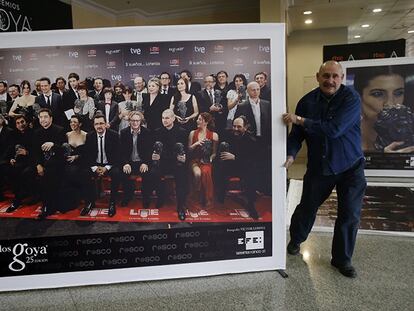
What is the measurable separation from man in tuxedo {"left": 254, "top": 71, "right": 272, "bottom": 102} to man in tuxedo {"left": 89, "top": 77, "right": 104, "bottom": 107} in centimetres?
105

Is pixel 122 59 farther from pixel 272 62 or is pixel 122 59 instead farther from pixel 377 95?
pixel 377 95

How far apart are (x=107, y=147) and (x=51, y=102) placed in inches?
18.6

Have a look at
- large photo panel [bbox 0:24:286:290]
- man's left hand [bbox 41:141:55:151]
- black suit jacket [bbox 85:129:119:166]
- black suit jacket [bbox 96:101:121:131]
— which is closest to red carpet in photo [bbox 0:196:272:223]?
large photo panel [bbox 0:24:286:290]

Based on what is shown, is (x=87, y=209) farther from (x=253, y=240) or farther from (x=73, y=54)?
(x=253, y=240)

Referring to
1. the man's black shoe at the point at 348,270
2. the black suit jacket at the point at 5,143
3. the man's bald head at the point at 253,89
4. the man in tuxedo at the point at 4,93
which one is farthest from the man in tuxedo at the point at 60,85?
the man's black shoe at the point at 348,270

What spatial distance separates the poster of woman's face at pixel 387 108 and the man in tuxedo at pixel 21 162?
12.1ft

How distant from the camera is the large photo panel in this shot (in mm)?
2203

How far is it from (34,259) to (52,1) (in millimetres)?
4639

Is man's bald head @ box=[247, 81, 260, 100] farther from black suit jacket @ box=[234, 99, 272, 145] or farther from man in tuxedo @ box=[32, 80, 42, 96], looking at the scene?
man in tuxedo @ box=[32, 80, 42, 96]

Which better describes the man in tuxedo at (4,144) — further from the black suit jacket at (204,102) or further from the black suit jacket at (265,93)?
the black suit jacket at (265,93)

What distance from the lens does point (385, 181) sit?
445cm

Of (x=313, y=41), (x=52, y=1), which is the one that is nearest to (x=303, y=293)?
(x=52, y=1)

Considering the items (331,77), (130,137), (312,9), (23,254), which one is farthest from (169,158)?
(312,9)

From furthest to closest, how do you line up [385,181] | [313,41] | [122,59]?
[313,41] < [385,181] < [122,59]
